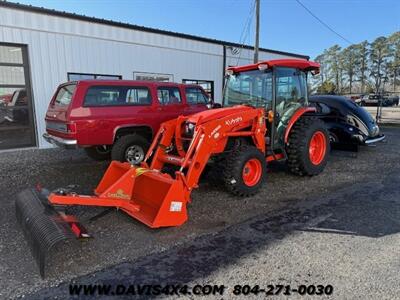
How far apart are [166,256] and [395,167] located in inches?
258

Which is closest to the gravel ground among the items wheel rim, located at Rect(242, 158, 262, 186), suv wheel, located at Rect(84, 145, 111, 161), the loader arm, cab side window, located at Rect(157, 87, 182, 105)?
wheel rim, located at Rect(242, 158, 262, 186)

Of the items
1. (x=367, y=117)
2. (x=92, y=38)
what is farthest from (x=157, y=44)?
(x=367, y=117)

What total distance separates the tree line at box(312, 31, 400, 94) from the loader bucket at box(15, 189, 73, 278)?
2294 inches

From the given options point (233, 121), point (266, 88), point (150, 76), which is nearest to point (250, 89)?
point (266, 88)

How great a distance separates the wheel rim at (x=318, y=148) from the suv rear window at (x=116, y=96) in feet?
12.5

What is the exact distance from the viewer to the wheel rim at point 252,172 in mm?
5223

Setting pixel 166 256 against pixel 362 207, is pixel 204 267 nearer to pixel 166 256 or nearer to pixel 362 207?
pixel 166 256

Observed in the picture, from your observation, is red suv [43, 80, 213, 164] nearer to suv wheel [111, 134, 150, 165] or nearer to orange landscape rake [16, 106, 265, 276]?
suv wheel [111, 134, 150, 165]

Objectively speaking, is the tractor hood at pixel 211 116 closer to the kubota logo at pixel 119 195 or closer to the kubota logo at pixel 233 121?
the kubota logo at pixel 233 121

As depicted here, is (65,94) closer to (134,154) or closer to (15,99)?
(134,154)

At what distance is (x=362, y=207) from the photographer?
480 cm

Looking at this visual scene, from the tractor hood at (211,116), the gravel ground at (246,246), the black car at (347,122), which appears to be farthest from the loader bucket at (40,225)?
the black car at (347,122)

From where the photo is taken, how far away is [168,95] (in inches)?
308

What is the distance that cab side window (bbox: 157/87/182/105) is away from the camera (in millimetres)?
7639
